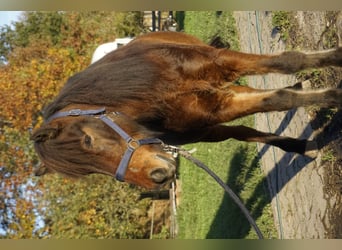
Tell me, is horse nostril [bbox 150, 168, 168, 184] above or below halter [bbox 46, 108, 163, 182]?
below

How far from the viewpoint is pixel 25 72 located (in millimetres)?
15156

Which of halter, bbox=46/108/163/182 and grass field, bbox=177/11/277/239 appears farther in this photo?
grass field, bbox=177/11/277/239

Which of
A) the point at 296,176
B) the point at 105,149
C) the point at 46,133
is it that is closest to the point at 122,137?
the point at 105,149

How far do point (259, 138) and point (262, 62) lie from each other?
142 centimetres

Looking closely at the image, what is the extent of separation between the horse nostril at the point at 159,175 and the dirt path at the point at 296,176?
6.91 feet

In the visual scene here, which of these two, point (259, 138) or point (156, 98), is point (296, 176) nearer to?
point (259, 138)

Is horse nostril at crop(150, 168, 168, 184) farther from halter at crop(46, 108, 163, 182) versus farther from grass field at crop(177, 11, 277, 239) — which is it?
grass field at crop(177, 11, 277, 239)

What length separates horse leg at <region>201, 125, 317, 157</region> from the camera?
16.3 feet

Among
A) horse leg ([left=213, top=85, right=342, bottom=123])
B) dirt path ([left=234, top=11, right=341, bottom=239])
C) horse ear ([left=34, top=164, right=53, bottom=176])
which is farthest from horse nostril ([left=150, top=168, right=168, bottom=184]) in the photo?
dirt path ([left=234, top=11, right=341, bottom=239])

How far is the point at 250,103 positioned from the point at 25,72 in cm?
1246

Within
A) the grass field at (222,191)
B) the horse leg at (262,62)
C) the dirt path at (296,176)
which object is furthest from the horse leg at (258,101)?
the grass field at (222,191)

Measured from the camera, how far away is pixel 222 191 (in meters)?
8.48

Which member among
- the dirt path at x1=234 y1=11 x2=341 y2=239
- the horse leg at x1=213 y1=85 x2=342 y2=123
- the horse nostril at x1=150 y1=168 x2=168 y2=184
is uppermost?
the horse leg at x1=213 y1=85 x2=342 y2=123

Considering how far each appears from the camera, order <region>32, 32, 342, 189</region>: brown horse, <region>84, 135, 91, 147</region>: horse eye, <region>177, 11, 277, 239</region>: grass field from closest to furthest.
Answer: <region>84, 135, 91, 147</region>: horse eye → <region>32, 32, 342, 189</region>: brown horse → <region>177, 11, 277, 239</region>: grass field
